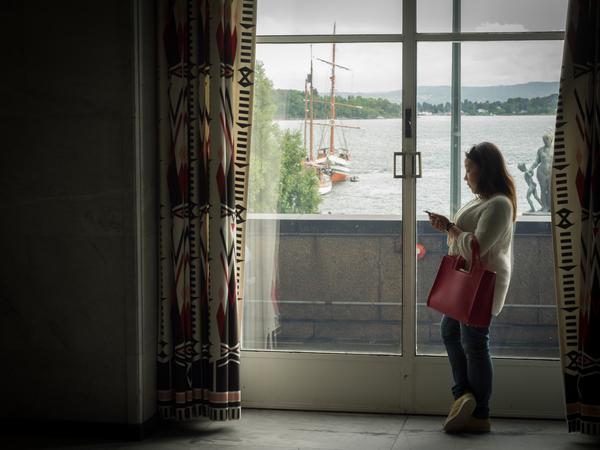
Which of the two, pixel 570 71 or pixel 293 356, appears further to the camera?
pixel 293 356

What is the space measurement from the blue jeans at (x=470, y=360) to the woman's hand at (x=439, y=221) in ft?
1.33

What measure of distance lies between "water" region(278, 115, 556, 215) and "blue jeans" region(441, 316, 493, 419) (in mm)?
590

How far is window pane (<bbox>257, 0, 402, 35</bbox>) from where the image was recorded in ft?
14.7

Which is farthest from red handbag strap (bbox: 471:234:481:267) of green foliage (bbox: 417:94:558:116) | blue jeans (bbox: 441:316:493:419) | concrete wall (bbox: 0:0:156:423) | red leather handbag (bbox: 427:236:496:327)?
concrete wall (bbox: 0:0:156:423)

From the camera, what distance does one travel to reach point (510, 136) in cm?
442

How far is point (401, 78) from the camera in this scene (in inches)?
176

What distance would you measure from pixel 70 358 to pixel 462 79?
7.16 feet

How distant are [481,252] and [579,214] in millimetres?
459

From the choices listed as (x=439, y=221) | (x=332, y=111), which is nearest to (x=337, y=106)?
(x=332, y=111)

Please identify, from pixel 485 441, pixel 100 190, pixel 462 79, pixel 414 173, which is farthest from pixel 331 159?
pixel 485 441

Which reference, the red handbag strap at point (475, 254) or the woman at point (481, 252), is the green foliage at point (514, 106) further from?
the red handbag strap at point (475, 254)

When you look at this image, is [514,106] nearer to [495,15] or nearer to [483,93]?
[483,93]

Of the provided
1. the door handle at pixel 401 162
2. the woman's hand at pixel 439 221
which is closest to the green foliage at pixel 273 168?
the door handle at pixel 401 162

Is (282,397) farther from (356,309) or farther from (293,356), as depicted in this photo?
(356,309)
